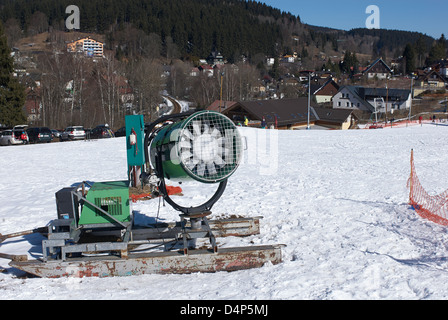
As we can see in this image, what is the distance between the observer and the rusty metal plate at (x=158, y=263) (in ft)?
21.3

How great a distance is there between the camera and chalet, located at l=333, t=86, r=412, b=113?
78.2 metres

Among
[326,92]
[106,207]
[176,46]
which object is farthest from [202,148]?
[176,46]

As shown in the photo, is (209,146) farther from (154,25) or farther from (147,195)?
(154,25)

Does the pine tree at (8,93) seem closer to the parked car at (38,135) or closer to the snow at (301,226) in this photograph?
the parked car at (38,135)

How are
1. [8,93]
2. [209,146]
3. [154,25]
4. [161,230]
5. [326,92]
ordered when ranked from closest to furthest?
[209,146] < [161,230] < [8,93] < [326,92] < [154,25]

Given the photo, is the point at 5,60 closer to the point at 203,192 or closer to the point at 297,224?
the point at 203,192

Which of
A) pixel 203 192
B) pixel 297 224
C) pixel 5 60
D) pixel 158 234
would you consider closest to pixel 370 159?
pixel 203 192

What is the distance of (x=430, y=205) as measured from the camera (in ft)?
33.0

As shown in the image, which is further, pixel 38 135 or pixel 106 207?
pixel 38 135

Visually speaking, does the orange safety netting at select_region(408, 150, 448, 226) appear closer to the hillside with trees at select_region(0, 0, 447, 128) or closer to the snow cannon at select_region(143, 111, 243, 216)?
the snow cannon at select_region(143, 111, 243, 216)

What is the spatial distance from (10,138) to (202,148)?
1071 inches

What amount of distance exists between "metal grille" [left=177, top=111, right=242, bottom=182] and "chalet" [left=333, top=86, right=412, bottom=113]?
74.5m

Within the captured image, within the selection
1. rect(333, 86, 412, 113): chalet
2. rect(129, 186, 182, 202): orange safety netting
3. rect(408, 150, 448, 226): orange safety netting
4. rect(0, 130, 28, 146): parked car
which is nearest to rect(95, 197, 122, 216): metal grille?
rect(129, 186, 182, 202): orange safety netting

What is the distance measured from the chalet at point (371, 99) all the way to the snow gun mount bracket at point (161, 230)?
7458 cm
